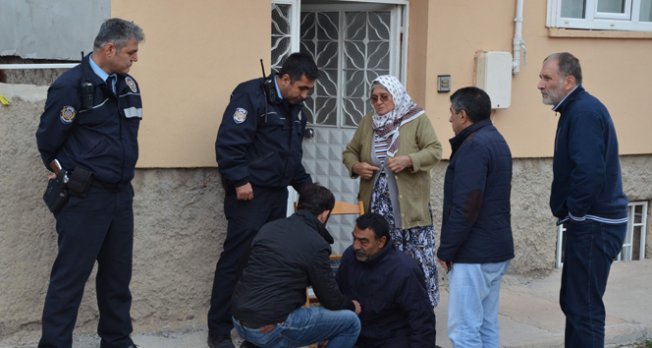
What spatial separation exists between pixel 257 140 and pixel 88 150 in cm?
111

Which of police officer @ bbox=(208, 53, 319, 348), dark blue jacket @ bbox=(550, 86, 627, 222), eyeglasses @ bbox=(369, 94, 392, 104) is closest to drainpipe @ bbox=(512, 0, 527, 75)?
eyeglasses @ bbox=(369, 94, 392, 104)

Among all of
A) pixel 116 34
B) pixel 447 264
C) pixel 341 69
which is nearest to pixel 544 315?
pixel 447 264

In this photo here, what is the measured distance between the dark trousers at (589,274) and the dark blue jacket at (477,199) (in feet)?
1.35

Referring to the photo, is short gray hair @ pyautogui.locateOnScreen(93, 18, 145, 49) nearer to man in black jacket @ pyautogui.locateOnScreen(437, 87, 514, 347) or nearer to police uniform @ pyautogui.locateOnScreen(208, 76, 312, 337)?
police uniform @ pyautogui.locateOnScreen(208, 76, 312, 337)

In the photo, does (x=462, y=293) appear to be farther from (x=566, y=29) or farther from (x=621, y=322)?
(x=566, y=29)

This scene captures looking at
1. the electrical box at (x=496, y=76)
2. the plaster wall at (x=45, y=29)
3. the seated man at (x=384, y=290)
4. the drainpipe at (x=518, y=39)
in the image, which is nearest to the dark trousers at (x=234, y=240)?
the seated man at (x=384, y=290)

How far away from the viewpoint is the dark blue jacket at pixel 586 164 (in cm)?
546

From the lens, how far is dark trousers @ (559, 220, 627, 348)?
5.65 m

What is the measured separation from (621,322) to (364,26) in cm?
292

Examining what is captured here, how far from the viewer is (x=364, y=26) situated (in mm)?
7750

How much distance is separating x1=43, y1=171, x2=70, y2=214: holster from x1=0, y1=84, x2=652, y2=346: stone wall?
60 cm

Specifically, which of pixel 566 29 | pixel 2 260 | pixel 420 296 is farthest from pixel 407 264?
pixel 566 29

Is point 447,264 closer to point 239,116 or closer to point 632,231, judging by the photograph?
point 239,116

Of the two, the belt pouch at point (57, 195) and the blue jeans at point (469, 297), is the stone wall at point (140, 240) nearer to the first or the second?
the belt pouch at point (57, 195)
